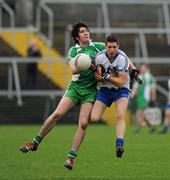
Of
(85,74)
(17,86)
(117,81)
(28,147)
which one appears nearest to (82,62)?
(85,74)

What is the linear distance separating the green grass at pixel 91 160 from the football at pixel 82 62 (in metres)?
1.57

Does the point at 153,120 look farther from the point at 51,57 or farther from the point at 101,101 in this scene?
the point at 101,101

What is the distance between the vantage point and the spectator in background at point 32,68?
3069 centimetres

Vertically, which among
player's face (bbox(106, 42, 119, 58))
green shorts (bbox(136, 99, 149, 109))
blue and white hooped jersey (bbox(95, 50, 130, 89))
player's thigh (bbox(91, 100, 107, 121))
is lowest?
green shorts (bbox(136, 99, 149, 109))

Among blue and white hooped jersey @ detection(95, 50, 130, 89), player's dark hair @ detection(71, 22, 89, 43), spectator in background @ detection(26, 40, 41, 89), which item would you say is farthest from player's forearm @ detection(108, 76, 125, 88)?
spectator in background @ detection(26, 40, 41, 89)

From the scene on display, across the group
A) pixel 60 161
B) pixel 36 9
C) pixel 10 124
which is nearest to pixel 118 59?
pixel 60 161

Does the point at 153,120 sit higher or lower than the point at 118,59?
lower

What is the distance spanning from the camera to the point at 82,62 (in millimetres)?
13508

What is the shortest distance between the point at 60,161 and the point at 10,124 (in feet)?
49.3

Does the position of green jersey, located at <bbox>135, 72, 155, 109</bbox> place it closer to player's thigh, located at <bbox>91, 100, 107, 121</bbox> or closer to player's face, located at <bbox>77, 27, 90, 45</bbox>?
player's thigh, located at <bbox>91, 100, 107, 121</bbox>

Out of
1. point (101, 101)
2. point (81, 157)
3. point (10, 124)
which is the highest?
point (101, 101)

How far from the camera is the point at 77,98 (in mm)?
14031

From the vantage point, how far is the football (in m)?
13.5

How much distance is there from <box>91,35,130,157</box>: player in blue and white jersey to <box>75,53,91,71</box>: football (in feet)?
0.74
